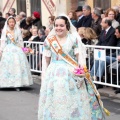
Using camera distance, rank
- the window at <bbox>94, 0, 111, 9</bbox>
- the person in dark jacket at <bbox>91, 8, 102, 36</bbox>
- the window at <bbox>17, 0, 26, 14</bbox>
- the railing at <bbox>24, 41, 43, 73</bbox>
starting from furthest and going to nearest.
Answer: the window at <bbox>17, 0, 26, 14</bbox>, the window at <bbox>94, 0, 111, 9</bbox>, the railing at <bbox>24, 41, 43, 73</bbox>, the person in dark jacket at <bbox>91, 8, 102, 36</bbox>

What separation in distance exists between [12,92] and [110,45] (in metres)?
2.49

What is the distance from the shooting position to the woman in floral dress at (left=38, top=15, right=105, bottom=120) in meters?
7.46

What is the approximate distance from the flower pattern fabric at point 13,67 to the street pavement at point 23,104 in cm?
24

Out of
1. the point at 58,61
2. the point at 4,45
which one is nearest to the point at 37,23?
the point at 4,45

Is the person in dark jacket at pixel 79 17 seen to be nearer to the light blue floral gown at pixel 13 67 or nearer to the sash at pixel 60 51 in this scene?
the light blue floral gown at pixel 13 67

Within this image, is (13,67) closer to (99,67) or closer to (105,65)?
(99,67)

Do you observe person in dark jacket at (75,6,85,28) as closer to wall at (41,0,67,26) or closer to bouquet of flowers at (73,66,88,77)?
wall at (41,0,67,26)

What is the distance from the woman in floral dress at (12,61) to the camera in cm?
1215

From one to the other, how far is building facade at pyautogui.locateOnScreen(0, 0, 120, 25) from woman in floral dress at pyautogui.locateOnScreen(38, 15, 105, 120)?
9108mm

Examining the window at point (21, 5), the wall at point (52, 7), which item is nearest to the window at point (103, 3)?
the wall at point (52, 7)

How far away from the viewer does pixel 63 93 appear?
7469 millimetres

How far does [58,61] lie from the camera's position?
301 inches

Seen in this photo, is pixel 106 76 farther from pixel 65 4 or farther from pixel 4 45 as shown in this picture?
pixel 65 4

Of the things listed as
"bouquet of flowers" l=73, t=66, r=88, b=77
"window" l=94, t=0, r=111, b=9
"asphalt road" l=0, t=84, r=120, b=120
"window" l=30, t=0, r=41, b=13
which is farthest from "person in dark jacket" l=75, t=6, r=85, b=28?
"bouquet of flowers" l=73, t=66, r=88, b=77
